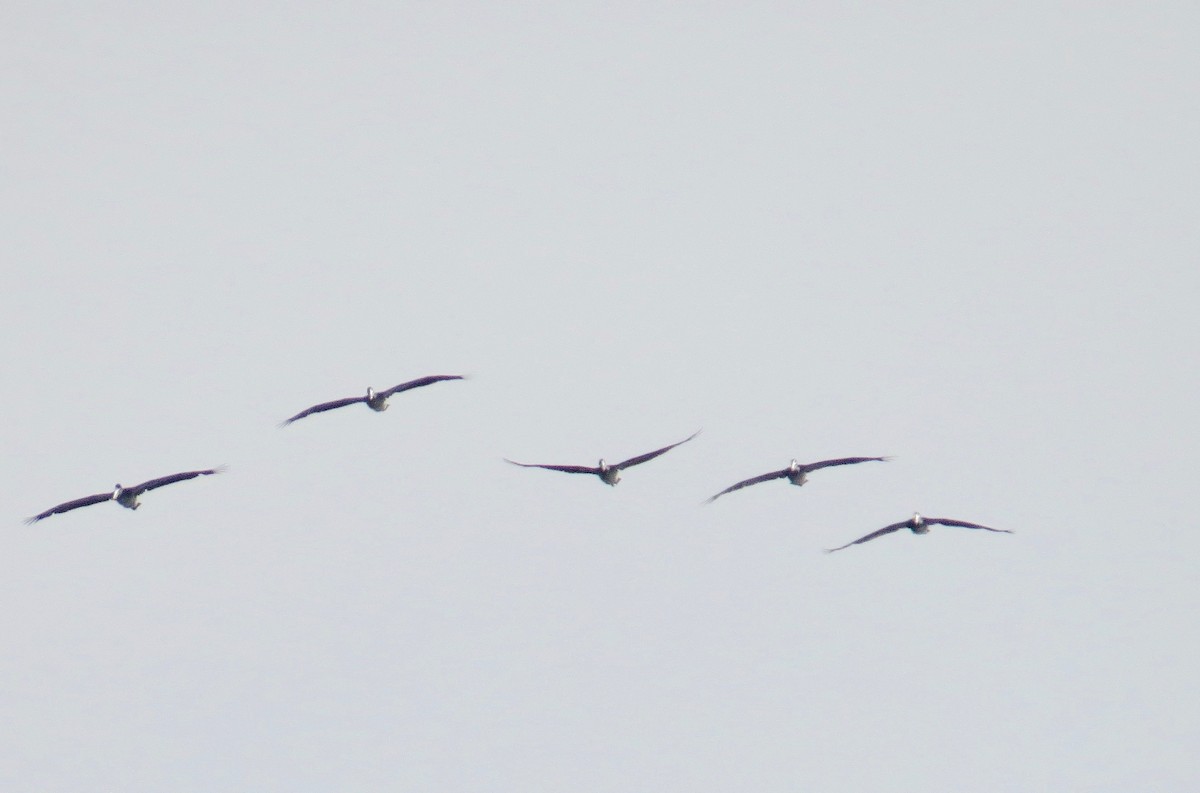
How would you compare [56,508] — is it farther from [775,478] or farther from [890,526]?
[890,526]

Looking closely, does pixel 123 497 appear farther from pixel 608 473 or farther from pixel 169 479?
pixel 608 473

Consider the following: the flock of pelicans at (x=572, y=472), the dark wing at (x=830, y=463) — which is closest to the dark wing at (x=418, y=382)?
the flock of pelicans at (x=572, y=472)

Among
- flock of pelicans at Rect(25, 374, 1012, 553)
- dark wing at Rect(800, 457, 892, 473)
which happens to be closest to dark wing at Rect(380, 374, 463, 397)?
flock of pelicans at Rect(25, 374, 1012, 553)

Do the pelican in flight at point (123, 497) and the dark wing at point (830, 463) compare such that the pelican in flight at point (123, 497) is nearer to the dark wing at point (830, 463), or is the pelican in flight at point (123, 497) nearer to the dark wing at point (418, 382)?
the dark wing at point (418, 382)

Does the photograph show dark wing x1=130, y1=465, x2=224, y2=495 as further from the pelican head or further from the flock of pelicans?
the pelican head

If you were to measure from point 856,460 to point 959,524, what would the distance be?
5.00 meters

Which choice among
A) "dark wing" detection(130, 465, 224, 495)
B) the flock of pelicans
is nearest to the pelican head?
the flock of pelicans

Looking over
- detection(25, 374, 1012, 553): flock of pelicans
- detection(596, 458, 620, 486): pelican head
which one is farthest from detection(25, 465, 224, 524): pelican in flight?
detection(596, 458, 620, 486): pelican head

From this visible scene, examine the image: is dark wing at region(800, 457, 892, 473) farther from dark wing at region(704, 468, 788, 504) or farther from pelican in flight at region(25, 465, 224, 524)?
pelican in flight at region(25, 465, 224, 524)

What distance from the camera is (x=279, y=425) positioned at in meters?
51.7

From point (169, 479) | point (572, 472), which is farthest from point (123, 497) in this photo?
point (572, 472)

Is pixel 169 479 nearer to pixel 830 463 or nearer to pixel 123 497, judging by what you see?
pixel 123 497

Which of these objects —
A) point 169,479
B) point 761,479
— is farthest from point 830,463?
point 169,479

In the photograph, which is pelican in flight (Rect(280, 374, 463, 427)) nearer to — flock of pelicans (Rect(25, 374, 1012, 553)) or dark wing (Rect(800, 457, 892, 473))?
flock of pelicans (Rect(25, 374, 1012, 553))
